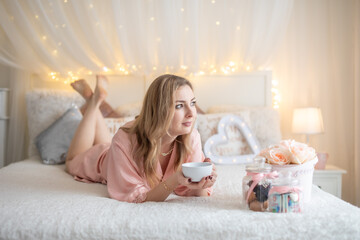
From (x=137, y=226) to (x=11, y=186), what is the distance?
877 mm

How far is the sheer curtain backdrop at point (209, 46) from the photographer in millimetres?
2777

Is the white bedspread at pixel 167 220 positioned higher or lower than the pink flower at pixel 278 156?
lower

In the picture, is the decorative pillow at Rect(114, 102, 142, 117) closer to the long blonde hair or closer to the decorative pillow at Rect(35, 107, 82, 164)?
the decorative pillow at Rect(35, 107, 82, 164)

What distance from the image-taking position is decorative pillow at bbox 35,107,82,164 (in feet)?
8.27

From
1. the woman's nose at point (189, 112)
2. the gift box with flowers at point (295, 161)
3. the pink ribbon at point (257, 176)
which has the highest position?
the woman's nose at point (189, 112)

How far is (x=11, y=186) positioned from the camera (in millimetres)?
1712

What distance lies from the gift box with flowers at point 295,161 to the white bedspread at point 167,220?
93 millimetres

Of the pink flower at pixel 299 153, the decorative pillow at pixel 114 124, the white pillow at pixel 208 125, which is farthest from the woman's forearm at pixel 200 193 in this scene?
the decorative pillow at pixel 114 124

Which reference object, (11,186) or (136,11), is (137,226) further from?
(136,11)

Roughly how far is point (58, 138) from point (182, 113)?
146cm

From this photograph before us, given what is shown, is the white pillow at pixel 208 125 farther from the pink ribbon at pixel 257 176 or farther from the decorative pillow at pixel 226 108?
the pink ribbon at pixel 257 176

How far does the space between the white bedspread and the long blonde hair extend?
20cm

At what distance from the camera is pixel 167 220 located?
46.0 inches

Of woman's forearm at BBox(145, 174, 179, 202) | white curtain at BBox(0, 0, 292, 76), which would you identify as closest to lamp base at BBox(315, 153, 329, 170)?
white curtain at BBox(0, 0, 292, 76)
